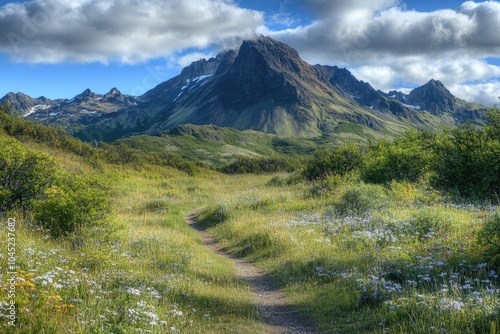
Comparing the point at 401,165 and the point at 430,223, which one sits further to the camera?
the point at 401,165

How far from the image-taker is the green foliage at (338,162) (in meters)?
27.5

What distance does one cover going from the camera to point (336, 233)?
40.0 feet

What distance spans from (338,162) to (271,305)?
2151 centimetres

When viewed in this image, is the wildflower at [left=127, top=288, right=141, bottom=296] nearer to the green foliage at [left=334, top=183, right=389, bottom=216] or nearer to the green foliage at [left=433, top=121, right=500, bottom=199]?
the green foliage at [left=334, top=183, right=389, bottom=216]

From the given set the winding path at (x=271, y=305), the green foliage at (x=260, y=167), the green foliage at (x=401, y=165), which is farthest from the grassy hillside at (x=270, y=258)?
the green foliage at (x=260, y=167)

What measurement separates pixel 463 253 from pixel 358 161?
20.0m

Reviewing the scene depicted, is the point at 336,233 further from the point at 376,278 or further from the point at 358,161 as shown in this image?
the point at 358,161

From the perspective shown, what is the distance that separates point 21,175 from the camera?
1180 cm

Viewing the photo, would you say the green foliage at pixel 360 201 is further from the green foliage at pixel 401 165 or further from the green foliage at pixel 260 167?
the green foliage at pixel 260 167

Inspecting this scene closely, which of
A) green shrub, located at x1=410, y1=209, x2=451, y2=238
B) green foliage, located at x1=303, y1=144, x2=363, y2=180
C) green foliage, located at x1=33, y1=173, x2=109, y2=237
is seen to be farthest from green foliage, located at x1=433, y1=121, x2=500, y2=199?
green foliage, located at x1=33, y1=173, x2=109, y2=237

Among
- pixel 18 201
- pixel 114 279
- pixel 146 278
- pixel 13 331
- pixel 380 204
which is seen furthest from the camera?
pixel 380 204

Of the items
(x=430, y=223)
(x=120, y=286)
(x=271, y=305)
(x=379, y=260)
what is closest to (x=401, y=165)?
(x=430, y=223)

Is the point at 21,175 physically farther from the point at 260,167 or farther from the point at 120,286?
the point at 260,167

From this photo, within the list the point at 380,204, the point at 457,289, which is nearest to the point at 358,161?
the point at 380,204
